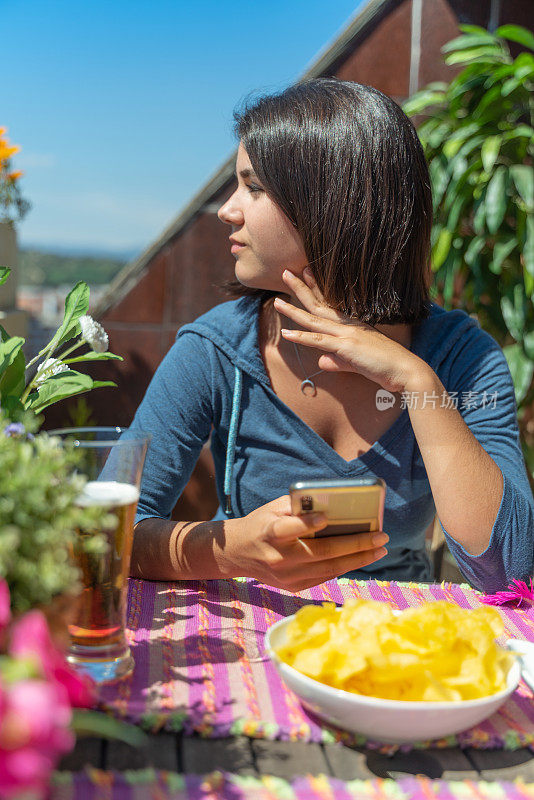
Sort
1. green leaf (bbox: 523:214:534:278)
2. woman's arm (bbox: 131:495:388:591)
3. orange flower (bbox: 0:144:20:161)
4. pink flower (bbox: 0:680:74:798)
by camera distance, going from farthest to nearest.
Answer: green leaf (bbox: 523:214:534:278) < orange flower (bbox: 0:144:20:161) < woman's arm (bbox: 131:495:388:591) < pink flower (bbox: 0:680:74:798)

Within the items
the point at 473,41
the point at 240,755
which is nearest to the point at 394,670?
the point at 240,755

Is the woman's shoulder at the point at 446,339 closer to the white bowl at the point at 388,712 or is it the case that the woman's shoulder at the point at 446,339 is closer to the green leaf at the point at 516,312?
the white bowl at the point at 388,712

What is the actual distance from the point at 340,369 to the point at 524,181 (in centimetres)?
142

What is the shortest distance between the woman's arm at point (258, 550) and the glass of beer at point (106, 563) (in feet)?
0.69

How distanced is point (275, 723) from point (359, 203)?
0.90 metres

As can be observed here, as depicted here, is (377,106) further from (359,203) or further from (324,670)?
(324,670)

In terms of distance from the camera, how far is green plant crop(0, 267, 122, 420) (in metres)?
0.74

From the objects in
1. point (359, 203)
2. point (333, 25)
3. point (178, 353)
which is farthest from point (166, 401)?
point (333, 25)

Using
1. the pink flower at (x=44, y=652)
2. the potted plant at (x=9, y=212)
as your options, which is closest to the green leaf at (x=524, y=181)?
the potted plant at (x=9, y=212)

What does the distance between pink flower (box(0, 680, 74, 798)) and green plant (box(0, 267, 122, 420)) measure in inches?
15.5

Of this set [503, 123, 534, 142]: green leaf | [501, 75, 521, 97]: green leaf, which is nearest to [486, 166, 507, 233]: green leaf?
[503, 123, 534, 142]: green leaf

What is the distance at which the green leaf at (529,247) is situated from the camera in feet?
7.00

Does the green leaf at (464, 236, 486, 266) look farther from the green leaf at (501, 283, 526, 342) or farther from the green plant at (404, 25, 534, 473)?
the green leaf at (501, 283, 526, 342)

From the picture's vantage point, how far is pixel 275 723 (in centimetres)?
58
